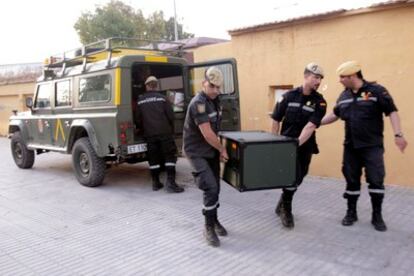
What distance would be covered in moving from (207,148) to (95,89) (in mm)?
2993

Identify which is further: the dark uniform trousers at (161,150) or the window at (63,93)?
the window at (63,93)

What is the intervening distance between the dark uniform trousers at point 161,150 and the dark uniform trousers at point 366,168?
2.67 m

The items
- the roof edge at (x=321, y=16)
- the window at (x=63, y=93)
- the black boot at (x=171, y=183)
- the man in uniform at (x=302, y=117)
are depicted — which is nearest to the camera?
the man in uniform at (x=302, y=117)

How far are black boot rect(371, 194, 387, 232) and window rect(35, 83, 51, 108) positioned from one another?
5.95 meters

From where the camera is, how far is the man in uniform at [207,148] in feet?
12.4

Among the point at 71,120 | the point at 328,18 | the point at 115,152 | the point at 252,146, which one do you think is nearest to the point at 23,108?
the point at 71,120

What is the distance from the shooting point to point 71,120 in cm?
661

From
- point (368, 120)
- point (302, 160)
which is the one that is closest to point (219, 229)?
point (302, 160)

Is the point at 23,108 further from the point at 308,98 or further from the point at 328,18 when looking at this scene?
the point at 308,98

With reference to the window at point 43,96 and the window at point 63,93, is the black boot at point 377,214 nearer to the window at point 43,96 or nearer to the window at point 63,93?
the window at point 63,93

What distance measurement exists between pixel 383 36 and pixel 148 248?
4185 millimetres

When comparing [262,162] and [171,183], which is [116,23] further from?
[262,162]

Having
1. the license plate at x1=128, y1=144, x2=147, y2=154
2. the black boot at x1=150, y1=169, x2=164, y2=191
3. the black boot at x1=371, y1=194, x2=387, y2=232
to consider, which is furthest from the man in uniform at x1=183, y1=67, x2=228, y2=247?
the black boot at x1=150, y1=169, x2=164, y2=191

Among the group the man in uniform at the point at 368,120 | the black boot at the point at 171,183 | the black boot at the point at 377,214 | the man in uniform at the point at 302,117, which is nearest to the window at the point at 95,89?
the black boot at the point at 171,183
